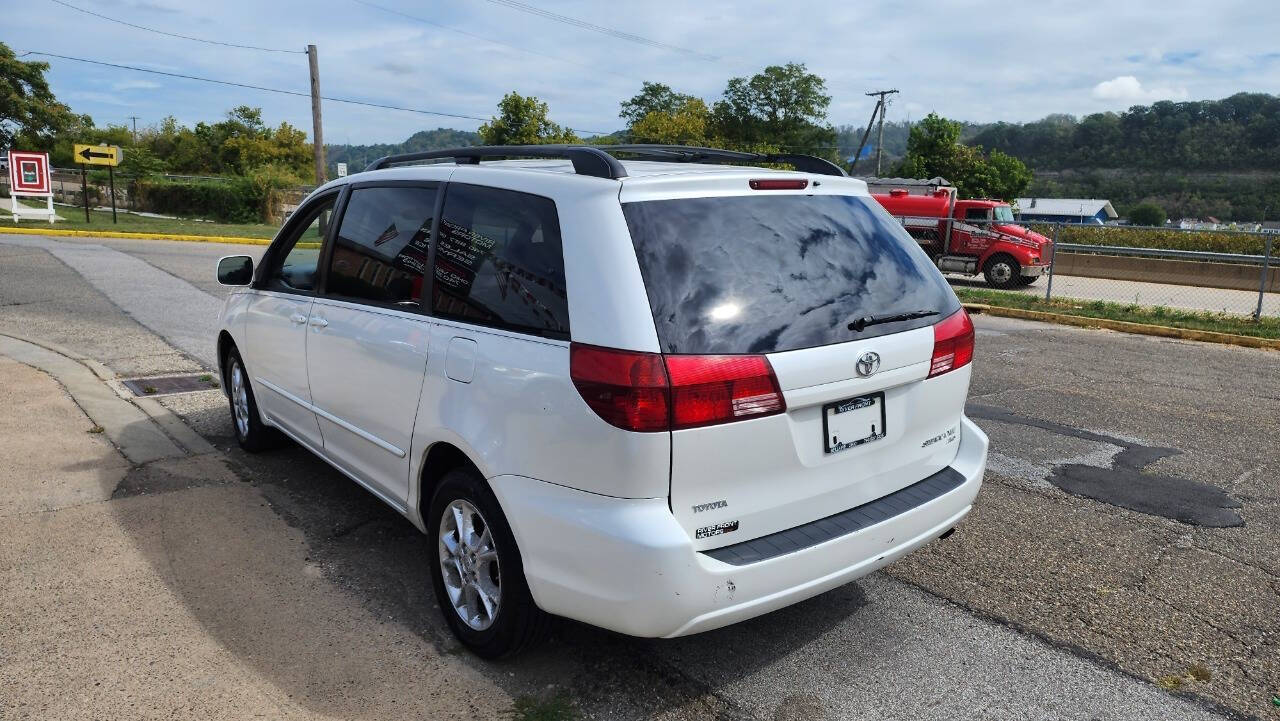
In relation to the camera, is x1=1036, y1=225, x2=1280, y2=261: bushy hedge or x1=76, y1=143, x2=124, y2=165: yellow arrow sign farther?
x1=76, y1=143, x2=124, y2=165: yellow arrow sign

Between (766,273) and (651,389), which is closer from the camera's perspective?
(651,389)

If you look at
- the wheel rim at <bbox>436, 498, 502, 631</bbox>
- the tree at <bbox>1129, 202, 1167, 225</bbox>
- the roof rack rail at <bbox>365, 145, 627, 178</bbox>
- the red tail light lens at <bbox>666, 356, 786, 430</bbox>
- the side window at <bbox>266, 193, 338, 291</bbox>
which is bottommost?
the wheel rim at <bbox>436, 498, 502, 631</bbox>

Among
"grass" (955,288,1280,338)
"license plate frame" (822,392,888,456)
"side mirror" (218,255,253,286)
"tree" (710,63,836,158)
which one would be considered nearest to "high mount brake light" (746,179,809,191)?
"license plate frame" (822,392,888,456)

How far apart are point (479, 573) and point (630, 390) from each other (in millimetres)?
1078

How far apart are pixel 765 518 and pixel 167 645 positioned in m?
2.25

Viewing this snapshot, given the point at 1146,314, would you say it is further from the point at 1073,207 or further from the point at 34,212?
the point at 1073,207

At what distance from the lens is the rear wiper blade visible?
2957 millimetres

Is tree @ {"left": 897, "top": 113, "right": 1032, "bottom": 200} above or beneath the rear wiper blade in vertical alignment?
above

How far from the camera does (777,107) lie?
84938 millimetres

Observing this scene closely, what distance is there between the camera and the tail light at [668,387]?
2.52 metres

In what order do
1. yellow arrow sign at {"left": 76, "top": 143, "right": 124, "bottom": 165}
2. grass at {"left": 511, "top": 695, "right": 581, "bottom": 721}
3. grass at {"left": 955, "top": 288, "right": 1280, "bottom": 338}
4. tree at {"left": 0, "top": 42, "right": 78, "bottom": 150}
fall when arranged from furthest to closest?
tree at {"left": 0, "top": 42, "right": 78, "bottom": 150} → yellow arrow sign at {"left": 76, "top": 143, "right": 124, "bottom": 165} → grass at {"left": 955, "top": 288, "right": 1280, "bottom": 338} → grass at {"left": 511, "top": 695, "right": 581, "bottom": 721}

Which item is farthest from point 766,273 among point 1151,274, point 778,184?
point 1151,274

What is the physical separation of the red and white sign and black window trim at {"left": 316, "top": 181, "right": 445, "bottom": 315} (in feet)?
85.3

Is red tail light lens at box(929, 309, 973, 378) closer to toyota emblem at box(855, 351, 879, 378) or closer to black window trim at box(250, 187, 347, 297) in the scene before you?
toyota emblem at box(855, 351, 879, 378)
